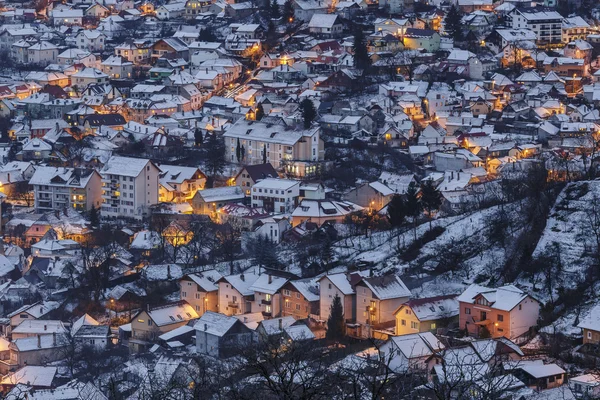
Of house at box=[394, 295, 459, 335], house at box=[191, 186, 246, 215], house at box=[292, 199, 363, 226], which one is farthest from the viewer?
house at box=[191, 186, 246, 215]

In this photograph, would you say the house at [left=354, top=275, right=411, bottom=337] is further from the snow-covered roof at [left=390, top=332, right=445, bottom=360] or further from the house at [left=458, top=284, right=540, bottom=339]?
the snow-covered roof at [left=390, top=332, right=445, bottom=360]

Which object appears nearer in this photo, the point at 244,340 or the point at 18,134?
the point at 244,340

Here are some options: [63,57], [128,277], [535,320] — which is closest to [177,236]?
[128,277]

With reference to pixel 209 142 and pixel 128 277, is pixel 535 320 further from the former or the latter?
pixel 209 142

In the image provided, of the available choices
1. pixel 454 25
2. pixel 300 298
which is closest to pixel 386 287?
pixel 300 298

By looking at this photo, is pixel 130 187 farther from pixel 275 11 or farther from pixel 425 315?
pixel 275 11

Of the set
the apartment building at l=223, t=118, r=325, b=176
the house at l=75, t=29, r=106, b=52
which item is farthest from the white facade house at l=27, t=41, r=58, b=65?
the apartment building at l=223, t=118, r=325, b=176

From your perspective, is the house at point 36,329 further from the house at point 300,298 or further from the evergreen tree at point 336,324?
the evergreen tree at point 336,324
